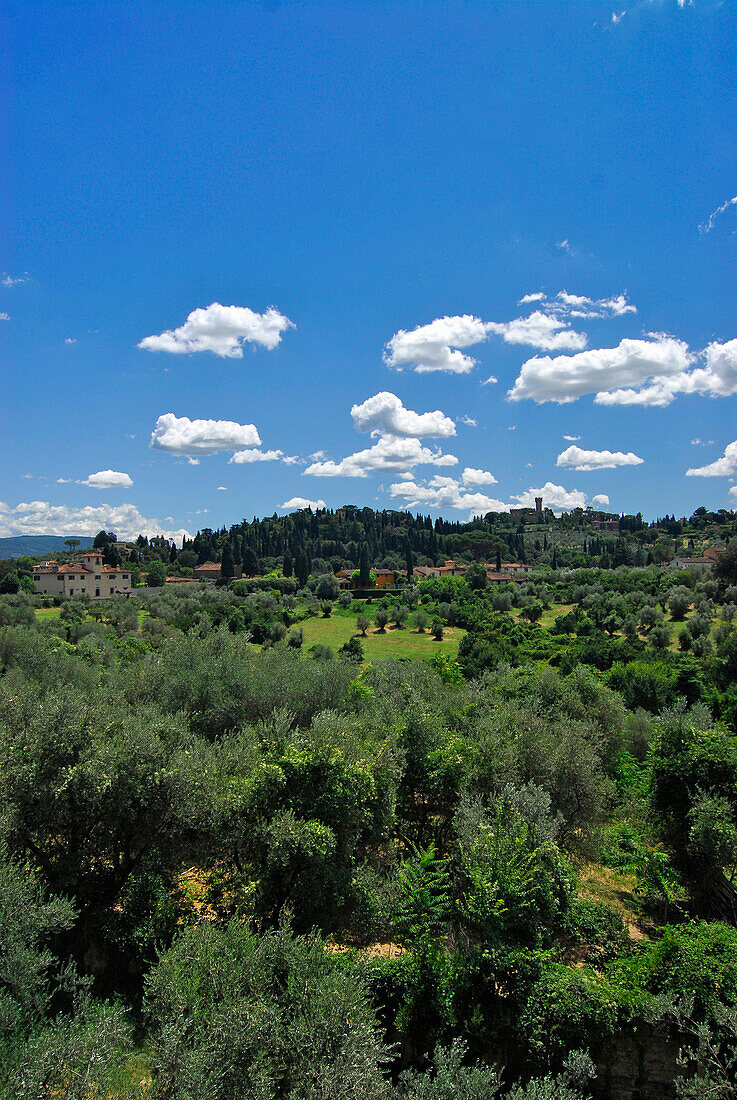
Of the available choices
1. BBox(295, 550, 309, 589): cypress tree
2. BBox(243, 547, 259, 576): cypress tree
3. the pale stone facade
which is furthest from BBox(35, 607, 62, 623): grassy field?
BBox(295, 550, 309, 589): cypress tree

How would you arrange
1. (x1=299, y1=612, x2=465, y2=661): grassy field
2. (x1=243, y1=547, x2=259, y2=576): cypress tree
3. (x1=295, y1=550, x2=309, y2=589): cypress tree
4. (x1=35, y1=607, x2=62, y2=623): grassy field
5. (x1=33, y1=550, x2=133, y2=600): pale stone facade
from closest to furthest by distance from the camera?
(x1=299, y1=612, x2=465, y2=661): grassy field < (x1=35, y1=607, x2=62, y2=623): grassy field < (x1=33, y1=550, x2=133, y2=600): pale stone facade < (x1=295, y1=550, x2=309, y2=589): cypress tree < (x1=243, y1=547, x2=259, y2=576): cypress tree

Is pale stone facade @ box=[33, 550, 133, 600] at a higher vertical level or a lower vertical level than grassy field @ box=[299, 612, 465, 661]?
higher

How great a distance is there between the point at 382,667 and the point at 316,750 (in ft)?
79.6

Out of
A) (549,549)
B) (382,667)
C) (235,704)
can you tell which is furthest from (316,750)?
(549,549)

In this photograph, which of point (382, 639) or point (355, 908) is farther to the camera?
point (382, 639)

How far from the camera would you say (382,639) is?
68.4 meters

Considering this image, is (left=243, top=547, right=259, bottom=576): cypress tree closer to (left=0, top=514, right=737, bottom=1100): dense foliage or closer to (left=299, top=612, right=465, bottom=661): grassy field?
(left=299, top=612, right=465, bottom=661): grassy field

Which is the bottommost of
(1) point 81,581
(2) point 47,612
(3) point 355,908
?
(3) point 355,908

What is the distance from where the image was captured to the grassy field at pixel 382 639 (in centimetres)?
6159

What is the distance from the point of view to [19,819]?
12305mm

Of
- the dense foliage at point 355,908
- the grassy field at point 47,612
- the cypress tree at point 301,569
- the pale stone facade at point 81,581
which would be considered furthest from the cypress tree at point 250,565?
the dense foliage at point 355,908

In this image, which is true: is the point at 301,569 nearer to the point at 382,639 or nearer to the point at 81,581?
the point at 81,581

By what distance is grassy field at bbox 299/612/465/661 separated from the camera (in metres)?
61.6

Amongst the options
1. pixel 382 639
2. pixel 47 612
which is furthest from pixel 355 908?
pixel 47 612
